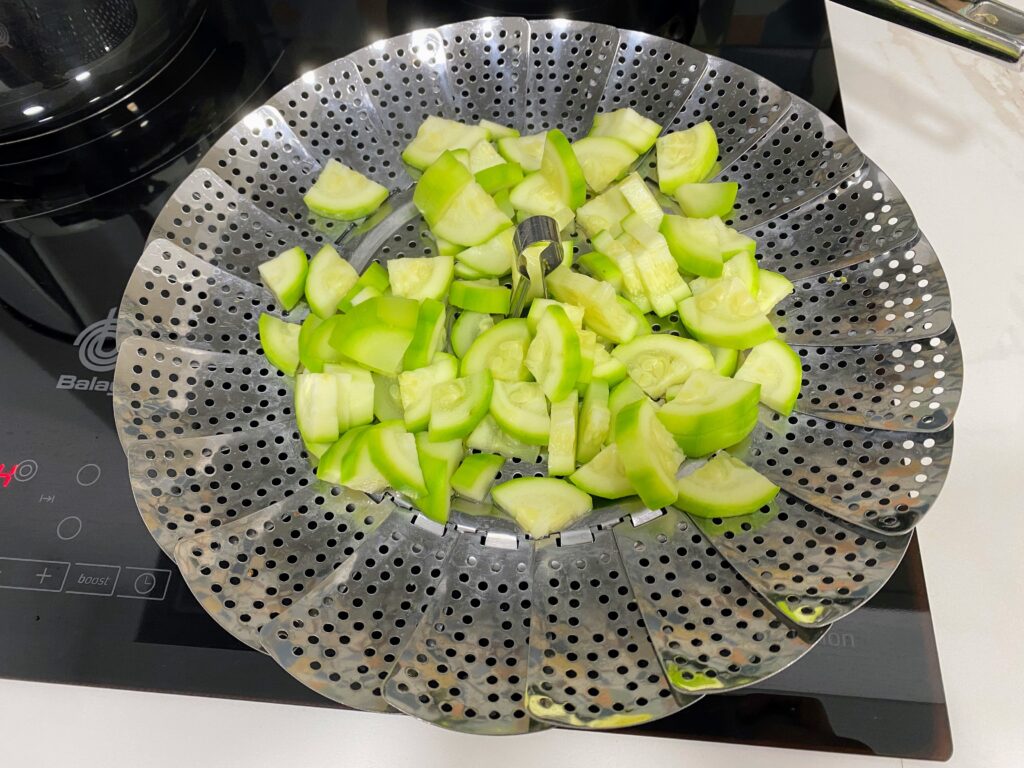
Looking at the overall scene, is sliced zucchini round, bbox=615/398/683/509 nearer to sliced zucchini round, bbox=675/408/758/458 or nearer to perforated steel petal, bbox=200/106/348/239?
sliced zucchini round, bbox=675/408/758/458

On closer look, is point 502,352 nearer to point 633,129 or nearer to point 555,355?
point 555,355

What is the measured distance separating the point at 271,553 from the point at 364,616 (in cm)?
12

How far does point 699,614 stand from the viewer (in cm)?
74

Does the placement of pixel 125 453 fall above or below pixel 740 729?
below

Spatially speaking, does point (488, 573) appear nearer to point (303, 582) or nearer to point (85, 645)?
point (303, 582)

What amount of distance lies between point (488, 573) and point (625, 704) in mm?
197

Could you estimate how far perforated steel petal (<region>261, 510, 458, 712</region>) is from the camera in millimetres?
686

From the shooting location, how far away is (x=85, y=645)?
735mm

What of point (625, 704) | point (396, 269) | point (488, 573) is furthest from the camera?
point (396, 269)

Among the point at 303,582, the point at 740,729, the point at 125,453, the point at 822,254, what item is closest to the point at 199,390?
the point at 125,453

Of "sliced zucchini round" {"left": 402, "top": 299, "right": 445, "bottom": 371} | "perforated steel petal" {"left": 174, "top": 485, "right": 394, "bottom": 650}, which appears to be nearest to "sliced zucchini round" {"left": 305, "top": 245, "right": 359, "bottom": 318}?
"sliced zucchini round" {"left": 402, "top": 299, "right": 445, "bottom": 371}

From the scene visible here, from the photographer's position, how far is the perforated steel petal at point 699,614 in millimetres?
686

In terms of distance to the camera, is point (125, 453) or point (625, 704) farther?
point (125, 453)

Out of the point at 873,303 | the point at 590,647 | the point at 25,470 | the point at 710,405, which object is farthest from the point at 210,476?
the point at 873,303
